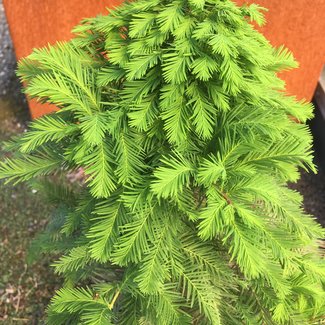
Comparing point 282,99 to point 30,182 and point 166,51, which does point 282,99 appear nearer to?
point 166,51

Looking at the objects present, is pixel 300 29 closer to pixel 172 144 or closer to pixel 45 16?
pixel 45 16

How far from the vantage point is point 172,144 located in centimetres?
122

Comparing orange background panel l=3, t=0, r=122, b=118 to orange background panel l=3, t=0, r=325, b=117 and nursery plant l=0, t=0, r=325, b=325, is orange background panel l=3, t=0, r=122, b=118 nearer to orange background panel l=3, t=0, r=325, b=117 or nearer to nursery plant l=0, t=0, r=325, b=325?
orange background panel l=3, t=0, r=325, b=117

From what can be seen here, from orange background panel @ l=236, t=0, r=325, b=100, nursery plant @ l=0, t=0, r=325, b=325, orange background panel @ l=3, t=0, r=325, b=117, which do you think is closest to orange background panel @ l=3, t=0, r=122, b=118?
orange background panel @ l=3, t=0, r=325, b=117

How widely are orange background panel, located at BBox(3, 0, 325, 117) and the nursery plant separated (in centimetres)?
132

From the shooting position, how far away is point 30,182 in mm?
1727

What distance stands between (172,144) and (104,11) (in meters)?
1.73

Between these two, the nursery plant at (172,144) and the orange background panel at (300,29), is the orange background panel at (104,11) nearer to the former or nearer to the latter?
the orange background panel at (300,29)

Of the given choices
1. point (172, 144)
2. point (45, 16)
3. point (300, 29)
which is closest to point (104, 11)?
point (45, 16)

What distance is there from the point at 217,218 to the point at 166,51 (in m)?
0.49

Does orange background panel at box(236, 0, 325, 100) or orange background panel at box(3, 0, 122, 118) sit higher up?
orange background panel at box(236, 0, 325, 100)

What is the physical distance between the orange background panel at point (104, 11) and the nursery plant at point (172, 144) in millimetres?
1319

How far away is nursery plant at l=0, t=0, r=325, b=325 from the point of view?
3.66 feet

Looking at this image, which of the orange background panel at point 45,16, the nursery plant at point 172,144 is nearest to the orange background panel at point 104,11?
the orange background panel at point 45,16
